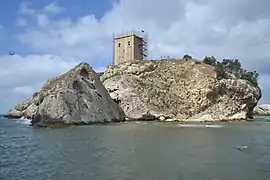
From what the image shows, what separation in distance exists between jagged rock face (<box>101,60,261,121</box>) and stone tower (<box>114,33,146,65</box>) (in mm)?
14995

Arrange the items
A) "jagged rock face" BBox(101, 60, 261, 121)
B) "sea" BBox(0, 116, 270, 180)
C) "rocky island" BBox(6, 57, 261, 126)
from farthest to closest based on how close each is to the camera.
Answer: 1. "jagged rock face" BBox(101, 60, 261, 121)
2. "rocky island" BBox(6, 57, 261, 126)
3. "sea" BBox(0, 116, 270, 180)

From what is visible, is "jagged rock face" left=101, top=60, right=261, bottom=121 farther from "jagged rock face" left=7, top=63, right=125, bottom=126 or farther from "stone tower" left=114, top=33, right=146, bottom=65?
"stone tower" left=114, top=33, right=146, bottom=65

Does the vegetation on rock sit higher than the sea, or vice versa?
the vegetation on rock

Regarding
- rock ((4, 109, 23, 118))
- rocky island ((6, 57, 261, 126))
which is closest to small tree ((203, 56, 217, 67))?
rocky island ((6, 57, 261, 126))

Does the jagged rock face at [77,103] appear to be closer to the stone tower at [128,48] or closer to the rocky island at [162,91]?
the rocky island at [162,91]

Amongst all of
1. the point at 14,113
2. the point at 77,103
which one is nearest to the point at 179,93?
the point at 77,103

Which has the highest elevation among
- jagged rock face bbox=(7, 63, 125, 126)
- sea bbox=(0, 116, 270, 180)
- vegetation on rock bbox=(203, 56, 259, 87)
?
vegetation on rock bbox=(203, 56, 259, 87)

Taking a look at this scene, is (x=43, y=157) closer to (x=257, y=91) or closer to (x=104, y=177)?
(x=104, y=177)

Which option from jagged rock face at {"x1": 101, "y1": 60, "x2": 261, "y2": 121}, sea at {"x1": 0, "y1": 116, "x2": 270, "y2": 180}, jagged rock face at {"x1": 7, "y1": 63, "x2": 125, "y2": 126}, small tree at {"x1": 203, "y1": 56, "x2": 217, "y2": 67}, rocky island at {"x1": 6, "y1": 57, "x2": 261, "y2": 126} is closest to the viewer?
sea at {"x1": 0, "y1": 116, "x2": 270, "y2": 180}

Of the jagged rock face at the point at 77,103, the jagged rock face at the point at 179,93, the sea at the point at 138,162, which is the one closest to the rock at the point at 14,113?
the jagged rock face at the point at 179,93

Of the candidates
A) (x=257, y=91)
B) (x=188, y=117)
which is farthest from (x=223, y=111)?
(x=257, y=91)

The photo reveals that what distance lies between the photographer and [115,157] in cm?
2956

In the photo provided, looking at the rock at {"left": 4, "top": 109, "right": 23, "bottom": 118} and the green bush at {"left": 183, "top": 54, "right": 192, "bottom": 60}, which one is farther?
the rock at {"left": 4, "top": 109, "right": 23, "bottom": 118}

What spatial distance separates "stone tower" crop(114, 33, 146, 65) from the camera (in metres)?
134
